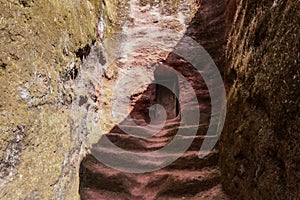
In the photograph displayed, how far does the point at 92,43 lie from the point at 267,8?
375 cm

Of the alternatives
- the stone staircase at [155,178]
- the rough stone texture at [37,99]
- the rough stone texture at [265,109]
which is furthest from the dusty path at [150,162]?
the rough stone texture at [37,99]

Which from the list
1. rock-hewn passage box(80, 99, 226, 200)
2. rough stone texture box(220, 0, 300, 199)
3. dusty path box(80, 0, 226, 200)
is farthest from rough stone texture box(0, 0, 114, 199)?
rough stone texture box(220, 0, 300, 199)

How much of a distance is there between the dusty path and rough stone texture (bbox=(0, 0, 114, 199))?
0.63 metres

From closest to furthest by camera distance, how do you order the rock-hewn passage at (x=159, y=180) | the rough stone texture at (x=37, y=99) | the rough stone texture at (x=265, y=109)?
the rough stone texture at (x=265, y=109) → the rough stone texture at (x=37, y=99) → the rock-hewn passage at (x=159, y=180)

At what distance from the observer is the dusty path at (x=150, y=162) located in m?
4.34

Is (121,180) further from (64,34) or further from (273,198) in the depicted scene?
(273,198)

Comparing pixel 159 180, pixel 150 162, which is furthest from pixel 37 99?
pixel 150 162

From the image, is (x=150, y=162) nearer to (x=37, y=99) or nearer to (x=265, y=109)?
(x=37, y=99)

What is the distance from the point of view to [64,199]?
387cm

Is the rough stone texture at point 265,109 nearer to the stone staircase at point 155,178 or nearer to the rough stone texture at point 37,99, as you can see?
the stone staircase at point 155,178

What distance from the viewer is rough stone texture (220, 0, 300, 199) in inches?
89.4

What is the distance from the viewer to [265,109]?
2.92 meters

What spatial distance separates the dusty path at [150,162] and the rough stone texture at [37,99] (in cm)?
63

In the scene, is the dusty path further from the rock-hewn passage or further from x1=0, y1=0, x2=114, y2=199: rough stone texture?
x1=0, y1=0, x2=114, y2=199: rough stone texture
